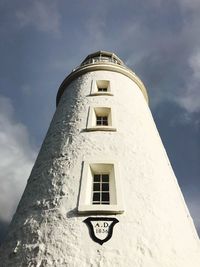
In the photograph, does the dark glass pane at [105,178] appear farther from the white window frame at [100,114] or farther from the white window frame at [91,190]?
the white window frame at [100,114]

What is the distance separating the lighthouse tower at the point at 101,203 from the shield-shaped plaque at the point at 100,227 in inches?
0.9

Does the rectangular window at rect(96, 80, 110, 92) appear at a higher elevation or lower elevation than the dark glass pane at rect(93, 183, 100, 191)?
higher

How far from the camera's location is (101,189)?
341 inches

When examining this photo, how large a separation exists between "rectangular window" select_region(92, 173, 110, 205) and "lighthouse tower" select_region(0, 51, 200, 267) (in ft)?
0.10

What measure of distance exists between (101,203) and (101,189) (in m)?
0.53

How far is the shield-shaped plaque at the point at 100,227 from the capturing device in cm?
667

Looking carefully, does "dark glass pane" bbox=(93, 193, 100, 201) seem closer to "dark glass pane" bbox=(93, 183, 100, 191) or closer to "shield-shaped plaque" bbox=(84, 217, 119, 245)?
"dark glass pane" bbox=(93, 183, 100, 191)

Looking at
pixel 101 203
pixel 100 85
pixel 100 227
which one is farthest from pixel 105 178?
pixel 100 85

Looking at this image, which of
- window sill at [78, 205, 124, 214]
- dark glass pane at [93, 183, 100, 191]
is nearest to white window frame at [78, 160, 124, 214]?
window sill at [78, 205, 124, 214]

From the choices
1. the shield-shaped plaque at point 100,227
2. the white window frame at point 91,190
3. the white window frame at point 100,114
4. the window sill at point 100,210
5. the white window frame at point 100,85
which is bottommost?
the shield-shaped plaque at point 100,227

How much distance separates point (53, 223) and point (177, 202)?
371 cm

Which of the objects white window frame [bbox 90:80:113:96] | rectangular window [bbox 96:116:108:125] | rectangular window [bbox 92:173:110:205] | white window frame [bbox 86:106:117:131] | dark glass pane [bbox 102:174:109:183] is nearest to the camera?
rectangular window [bbox 92:173:110:205]

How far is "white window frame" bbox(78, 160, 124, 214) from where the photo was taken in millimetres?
7238

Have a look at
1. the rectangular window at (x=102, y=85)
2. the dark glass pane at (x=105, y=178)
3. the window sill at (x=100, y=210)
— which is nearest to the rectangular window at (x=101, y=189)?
the dark glass pane at (x=105, y=178)
